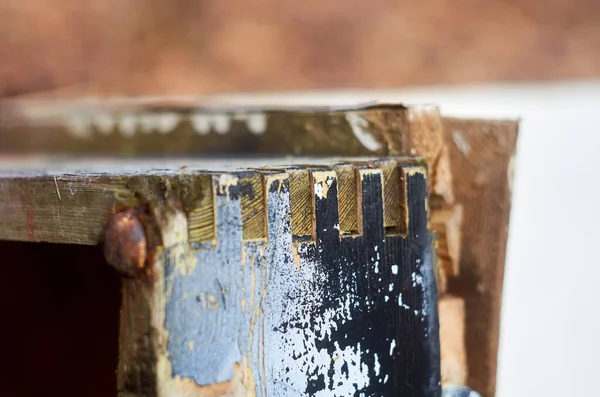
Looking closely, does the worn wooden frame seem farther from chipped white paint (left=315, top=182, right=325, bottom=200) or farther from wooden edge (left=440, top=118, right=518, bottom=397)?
chipped white paint (left=315, top=182, right=325, bottom=200)

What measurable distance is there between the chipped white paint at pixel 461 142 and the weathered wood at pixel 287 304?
1.02 ft

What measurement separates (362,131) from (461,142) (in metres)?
0.23

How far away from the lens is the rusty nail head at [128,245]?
2.61ft

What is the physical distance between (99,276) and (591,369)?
1.21 meters

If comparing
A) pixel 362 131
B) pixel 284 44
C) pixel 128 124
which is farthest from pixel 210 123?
pixel 284 44

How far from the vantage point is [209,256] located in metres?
0.83

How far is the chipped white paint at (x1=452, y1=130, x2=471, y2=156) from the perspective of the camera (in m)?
1.34

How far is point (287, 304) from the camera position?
A: 90 centimetres

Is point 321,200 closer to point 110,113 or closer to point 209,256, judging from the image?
point 209,256

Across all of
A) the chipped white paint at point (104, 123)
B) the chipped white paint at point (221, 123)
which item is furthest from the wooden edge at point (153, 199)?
the chipped white paint at point (104, 123)

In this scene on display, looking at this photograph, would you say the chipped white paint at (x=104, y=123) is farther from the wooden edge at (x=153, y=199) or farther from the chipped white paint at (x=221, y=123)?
the wooden edge at (x=153, y=199)

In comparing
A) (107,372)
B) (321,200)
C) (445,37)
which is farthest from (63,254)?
(445,37)

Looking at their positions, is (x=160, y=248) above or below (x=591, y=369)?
above

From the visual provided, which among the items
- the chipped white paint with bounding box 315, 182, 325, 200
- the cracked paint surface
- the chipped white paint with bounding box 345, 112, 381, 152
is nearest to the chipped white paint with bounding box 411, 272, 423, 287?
the cracked paint surface
